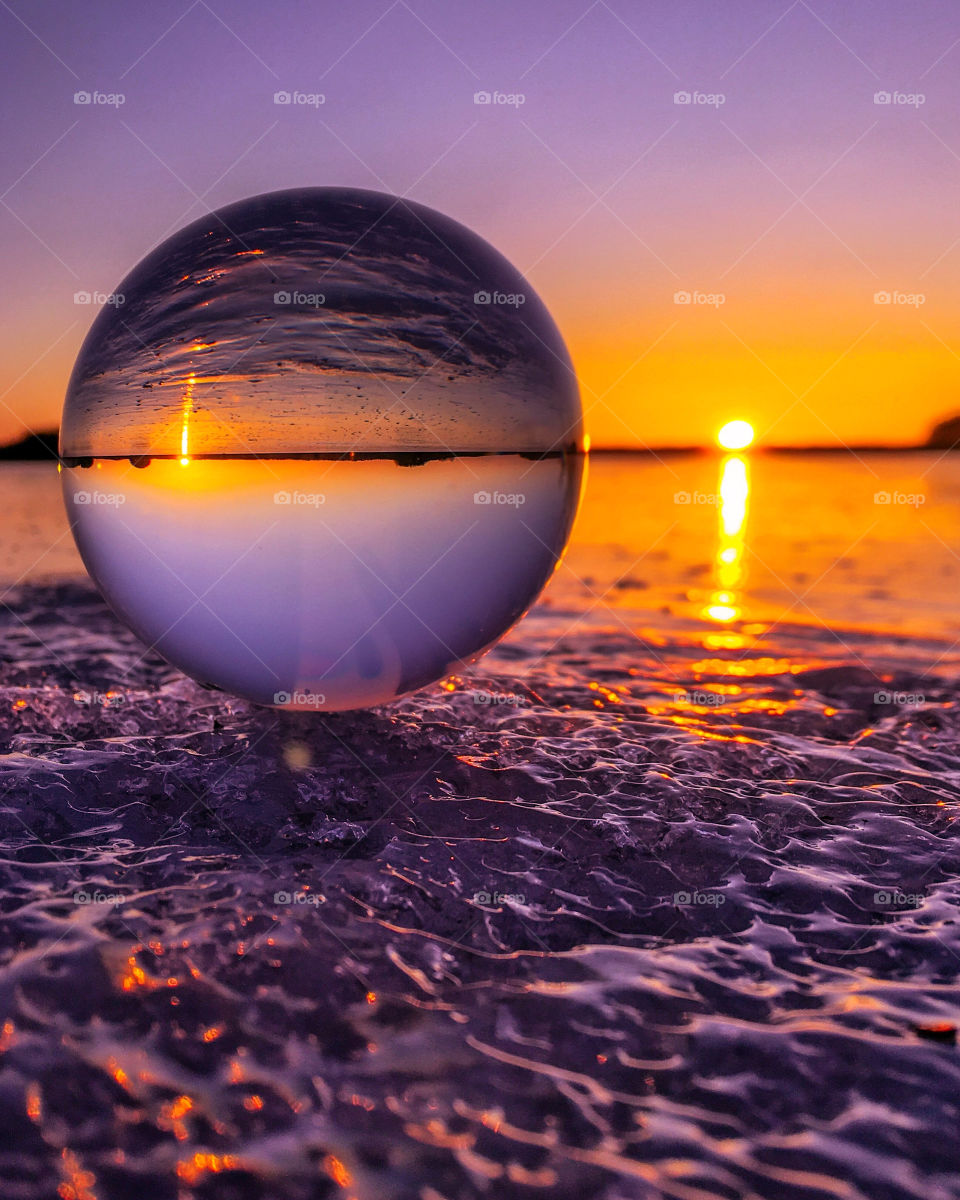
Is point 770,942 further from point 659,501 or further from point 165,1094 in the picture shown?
point 659,501

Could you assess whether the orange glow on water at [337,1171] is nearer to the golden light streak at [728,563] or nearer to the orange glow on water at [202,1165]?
the orange glow on water at [202,1165]

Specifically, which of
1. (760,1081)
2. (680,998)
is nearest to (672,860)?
(680,998)

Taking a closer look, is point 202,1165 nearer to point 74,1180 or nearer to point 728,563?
point 74,1180

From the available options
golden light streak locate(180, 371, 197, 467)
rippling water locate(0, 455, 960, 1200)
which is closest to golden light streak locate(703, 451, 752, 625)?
rippling water locate(0, 455, 960, 1200)

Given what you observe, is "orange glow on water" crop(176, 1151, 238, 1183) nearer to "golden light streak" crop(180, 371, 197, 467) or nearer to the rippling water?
the rippling water

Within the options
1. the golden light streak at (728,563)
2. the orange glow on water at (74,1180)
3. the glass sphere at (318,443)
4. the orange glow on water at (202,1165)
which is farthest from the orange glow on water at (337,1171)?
the golden light streak at (728,563)

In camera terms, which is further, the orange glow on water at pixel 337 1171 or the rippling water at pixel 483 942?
the rippling water at pixel 483 942
